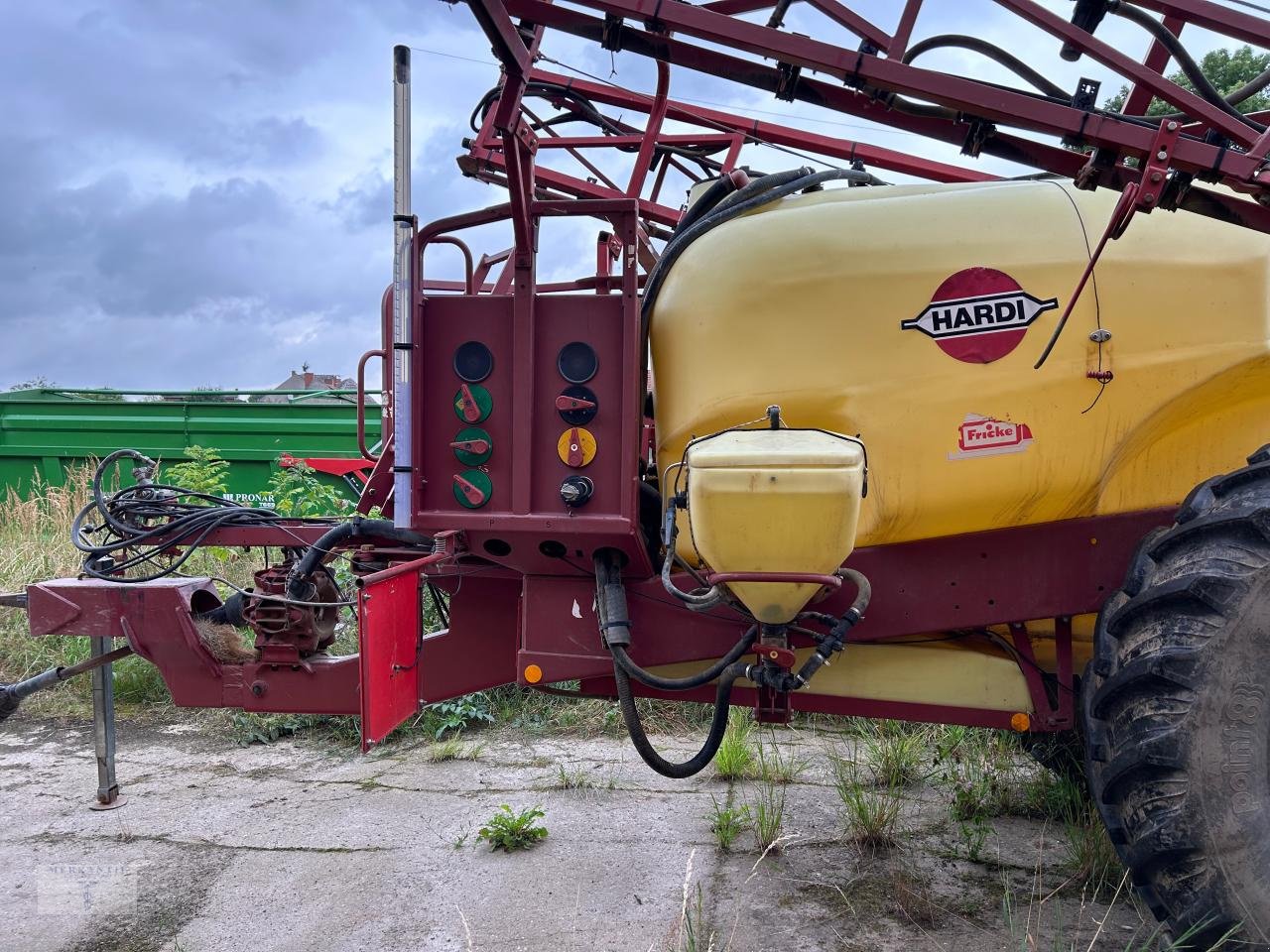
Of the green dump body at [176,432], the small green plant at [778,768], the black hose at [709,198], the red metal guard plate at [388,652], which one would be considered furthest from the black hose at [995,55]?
the green dump body at [176,432]

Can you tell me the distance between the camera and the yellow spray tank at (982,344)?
251cm

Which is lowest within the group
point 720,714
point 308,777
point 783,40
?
point 308,777

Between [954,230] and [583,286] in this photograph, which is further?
[583,286]

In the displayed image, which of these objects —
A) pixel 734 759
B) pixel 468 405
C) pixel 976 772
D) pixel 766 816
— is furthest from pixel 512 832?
pixel 976 772

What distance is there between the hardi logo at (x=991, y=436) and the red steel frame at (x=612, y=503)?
0.82 feet

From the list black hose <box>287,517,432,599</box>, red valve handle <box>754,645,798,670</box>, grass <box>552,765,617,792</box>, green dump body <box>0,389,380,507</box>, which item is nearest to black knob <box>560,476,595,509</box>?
red valve handle <box>754,645,798,670</box>

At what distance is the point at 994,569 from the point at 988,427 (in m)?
0.40

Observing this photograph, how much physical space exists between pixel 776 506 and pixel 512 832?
74.6 inches

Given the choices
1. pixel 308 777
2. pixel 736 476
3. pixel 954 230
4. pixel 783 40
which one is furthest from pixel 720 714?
pixel 308 777

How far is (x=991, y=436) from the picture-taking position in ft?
8.30

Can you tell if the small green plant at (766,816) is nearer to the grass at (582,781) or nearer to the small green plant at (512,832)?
the grass at (582,781)

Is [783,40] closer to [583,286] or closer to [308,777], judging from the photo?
[583,286]

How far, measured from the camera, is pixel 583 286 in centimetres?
328

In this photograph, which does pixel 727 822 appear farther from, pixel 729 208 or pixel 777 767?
pixel 729 208
